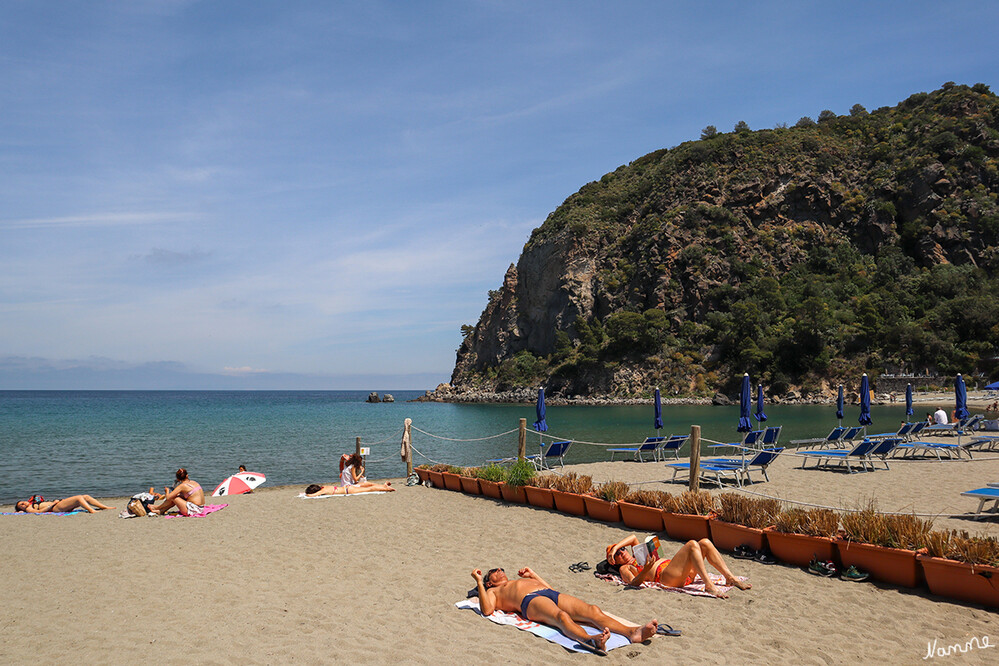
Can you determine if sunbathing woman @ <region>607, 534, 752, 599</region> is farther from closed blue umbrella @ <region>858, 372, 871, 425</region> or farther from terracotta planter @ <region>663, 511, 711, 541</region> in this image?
closed blue umbrella @ <region>858, 372, 871, 425</region>

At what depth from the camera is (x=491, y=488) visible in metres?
11.6

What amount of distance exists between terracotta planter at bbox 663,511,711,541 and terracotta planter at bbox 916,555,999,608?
238 centimetres

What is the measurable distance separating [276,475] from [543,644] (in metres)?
15.8

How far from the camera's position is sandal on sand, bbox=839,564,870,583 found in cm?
599

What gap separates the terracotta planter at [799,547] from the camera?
20.9ft

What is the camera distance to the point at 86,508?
1230 centimetres

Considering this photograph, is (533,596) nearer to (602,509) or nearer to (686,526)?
(686,526)

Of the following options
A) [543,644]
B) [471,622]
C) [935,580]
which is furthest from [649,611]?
[935,580]

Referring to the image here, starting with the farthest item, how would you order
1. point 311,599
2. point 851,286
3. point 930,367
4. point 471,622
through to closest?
point 851,286 < point 930,367 < point 311,599 < point 471,622

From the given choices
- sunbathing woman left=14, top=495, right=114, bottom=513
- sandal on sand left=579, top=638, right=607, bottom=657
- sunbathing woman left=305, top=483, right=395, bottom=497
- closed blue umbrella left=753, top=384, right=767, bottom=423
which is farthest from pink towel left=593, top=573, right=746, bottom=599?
closed blue umbrella left=753, top=384, right=767, bottom=423

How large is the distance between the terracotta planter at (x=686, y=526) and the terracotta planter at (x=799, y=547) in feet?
2.65

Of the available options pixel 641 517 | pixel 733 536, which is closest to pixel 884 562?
pixel 733 536

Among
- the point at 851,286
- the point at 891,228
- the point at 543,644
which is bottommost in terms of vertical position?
the point at 543,644

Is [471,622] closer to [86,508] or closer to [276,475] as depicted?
[86,508]
